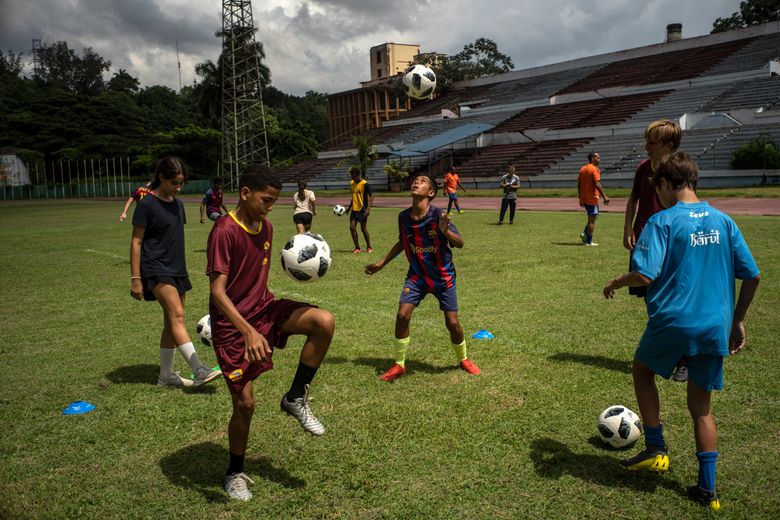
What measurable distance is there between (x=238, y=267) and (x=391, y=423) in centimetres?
176

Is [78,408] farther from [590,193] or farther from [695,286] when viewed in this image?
[590,193]

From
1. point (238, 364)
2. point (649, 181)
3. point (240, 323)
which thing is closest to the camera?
point (240, 323)

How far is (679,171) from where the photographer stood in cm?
358

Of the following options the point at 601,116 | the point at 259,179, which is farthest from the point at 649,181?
the point at 601,116

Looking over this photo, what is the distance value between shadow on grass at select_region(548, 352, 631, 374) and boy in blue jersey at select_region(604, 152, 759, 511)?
7.52 feet

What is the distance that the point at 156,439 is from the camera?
4688 mm

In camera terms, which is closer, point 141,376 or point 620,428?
point 620,428

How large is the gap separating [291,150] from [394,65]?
21350 millimetres

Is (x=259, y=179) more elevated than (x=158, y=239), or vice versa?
(x=259, y=179)

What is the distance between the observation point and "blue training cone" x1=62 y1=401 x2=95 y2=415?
17.1 feet

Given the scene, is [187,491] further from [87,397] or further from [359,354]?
[359,354]

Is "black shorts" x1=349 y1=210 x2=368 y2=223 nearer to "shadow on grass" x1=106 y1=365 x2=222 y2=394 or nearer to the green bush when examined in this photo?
"shadow on grass" x1=106 y1=365 x2=222 y2=394

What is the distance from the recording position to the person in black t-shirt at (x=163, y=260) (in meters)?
5.82

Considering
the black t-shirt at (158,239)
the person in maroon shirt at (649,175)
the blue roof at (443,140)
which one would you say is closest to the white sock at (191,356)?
the black t-shirt at (158,239)
